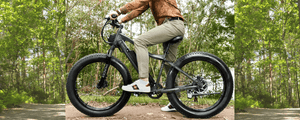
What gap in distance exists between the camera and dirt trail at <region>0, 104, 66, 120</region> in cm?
342

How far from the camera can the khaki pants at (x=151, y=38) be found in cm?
280

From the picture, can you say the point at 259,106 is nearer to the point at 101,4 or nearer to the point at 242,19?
the point at 242,19

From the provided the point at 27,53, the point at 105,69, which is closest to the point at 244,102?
the point at 105,69

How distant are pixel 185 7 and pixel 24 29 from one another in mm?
3257

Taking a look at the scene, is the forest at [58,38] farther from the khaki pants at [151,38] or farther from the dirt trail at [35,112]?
the khaki pants at [151,38]

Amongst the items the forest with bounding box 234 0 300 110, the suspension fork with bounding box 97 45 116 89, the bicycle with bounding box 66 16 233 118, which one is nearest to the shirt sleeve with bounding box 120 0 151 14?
the bicycle with bounding box 66 16 233 118

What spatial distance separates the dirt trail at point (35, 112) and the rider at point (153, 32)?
73.4 inches

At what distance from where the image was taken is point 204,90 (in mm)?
2908

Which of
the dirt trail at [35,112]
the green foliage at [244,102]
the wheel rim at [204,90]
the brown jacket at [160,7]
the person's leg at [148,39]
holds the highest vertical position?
the brown jacket at [160,7]

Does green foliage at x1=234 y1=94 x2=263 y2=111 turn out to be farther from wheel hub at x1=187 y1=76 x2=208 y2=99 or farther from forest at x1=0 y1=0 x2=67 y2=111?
forest at x1=0 y1=0 x2=67 y2=111

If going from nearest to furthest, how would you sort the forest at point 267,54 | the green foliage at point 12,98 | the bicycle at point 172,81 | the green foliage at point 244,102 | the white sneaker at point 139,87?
the white sneaker at point 139,87
the bicycle at point 172,81
the green foliage at point 12,98
the forest at point 267,54
the green foliage at point 244,102

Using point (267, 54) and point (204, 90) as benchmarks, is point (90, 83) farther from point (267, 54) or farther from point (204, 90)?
point (267, 54)

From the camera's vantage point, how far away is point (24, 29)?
3602 millimetres

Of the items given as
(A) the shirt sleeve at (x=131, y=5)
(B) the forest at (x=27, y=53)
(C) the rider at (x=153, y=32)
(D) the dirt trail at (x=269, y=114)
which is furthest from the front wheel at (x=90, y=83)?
(D) the dirt trail at (x=269, y=114)
